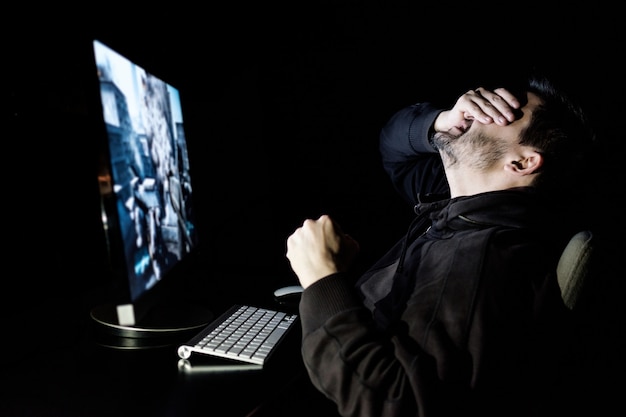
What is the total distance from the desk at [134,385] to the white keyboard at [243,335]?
0.12 feet

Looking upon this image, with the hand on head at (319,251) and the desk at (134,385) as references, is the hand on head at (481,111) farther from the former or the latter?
the desk at (134,385)

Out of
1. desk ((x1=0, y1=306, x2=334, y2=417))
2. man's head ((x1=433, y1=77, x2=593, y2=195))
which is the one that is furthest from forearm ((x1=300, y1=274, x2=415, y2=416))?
man's head ((x1=433, y1=77, x2=593, y2=195))

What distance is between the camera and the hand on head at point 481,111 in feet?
3.77

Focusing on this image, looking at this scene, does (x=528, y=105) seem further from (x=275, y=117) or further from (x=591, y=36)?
(x=275, y=117)

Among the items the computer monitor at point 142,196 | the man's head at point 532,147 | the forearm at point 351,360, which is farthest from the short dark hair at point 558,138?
the computer monitor at point 142,196

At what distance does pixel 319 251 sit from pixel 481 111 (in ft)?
2.29

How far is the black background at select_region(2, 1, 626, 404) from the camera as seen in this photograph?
106 centimetres

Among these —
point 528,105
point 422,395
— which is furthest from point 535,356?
point 528,105

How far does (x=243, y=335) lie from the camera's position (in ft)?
3.14

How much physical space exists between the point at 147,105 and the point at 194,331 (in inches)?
23.0

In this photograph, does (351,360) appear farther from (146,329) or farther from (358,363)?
(146,329)

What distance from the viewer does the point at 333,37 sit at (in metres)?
1.99

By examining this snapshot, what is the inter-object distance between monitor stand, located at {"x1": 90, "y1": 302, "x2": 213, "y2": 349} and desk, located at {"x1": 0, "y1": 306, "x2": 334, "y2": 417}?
2 cm

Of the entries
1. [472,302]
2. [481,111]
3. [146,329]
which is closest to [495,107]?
[481,111]
